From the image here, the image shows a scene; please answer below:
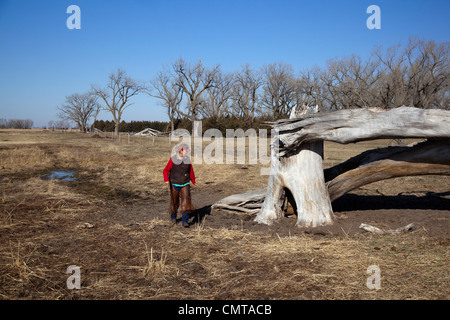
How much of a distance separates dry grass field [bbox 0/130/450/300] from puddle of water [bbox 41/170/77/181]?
341cm

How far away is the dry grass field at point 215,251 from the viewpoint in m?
3.84

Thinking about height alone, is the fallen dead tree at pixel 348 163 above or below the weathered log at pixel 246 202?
above

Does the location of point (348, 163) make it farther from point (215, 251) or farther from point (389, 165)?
point (215, 251)

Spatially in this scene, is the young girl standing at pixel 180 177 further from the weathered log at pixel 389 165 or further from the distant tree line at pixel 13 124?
the distant tree line at pixel 13 124

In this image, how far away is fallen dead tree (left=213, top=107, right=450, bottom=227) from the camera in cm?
569

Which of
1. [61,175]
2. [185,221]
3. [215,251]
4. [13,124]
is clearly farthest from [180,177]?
[13,124]

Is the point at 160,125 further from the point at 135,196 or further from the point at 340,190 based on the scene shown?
the point at 340,190

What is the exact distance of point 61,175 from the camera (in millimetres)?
14016

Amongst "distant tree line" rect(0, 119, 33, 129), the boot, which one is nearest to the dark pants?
the boot

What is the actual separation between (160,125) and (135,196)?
201ft

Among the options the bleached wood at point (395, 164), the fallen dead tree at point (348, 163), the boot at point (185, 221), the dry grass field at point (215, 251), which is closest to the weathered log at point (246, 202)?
the dry grass field at point (215, 251)

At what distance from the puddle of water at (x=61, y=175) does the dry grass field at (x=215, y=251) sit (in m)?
3.41

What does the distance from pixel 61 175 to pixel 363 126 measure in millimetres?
12058
